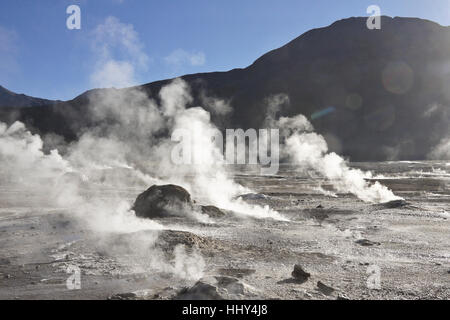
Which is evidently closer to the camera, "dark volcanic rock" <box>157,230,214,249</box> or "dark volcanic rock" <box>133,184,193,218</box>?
"dark volcanic rock" <box>157,230,214,249</box>

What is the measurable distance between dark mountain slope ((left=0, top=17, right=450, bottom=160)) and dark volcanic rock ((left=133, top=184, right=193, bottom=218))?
235 feet

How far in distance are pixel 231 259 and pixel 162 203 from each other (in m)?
8.04

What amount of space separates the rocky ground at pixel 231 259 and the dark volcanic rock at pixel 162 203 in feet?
2.66

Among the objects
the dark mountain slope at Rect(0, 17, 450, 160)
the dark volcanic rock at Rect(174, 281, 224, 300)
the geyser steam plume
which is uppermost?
the dark mountain slope at Rect(0, 17, 450, 160)

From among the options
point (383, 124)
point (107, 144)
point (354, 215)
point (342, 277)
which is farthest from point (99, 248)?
point (383, 124)

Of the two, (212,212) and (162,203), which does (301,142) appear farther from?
(162,203)

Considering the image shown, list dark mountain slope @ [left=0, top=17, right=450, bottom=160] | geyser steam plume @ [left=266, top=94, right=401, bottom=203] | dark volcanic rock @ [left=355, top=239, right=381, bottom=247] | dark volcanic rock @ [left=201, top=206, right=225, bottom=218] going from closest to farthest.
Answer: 1. dark volcanic rock @ [left=355, top=239, right=381, bottom=247]
2. dark volcanic rock @ [left=201, top=206, right=225, bottom=218]
3. geyser steam plume @ [left=266, top=94, right=401, bottom=203]
4. dark mountain slope @ [left=0, top=17, right=450, bottom=160]

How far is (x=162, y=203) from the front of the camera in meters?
17.4

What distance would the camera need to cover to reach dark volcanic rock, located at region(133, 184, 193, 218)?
56.3ft

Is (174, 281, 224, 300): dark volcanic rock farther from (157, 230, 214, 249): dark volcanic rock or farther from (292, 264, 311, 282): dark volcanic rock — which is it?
(157, 230, 214, 249): dark volcanic rock

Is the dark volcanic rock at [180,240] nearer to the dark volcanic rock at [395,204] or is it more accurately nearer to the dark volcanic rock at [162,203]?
the dark volcanic rock at [162,203]

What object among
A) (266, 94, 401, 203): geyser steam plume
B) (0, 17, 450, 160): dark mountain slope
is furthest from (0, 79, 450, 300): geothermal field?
(0, 17, 450, 160): dark mountain slope

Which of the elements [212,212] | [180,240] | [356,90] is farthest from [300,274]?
[356,90]
